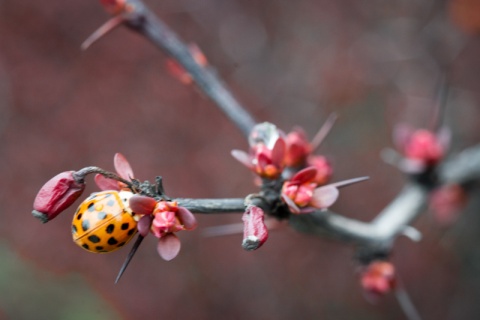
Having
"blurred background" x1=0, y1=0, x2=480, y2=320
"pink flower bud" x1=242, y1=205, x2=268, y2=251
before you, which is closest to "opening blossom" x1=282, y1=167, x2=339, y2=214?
"pink flower bud" x1=242, y1=205, x2=268, y2=251

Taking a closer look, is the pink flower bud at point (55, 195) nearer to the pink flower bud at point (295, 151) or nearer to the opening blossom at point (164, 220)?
the opening blossom at point (164, 220)

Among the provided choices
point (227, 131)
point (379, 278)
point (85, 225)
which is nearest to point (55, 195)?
point (85, 225)

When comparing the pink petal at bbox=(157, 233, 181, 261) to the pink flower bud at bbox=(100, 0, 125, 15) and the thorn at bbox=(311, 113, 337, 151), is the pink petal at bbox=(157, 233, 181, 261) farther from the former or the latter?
the pink flower bud at bbox=(100, 0, 125, 15)

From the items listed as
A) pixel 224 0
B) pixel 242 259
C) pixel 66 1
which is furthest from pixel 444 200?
pixel 66 1

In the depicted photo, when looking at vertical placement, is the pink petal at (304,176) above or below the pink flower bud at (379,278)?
above

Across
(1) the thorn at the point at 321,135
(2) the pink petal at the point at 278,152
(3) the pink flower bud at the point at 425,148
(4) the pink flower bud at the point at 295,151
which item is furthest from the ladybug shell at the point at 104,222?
(3) the pink flower bud at the point at 425,148

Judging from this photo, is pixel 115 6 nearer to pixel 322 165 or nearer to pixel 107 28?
pixel 107 28

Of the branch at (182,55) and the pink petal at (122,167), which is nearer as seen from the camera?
the pink petal at (122,167)
